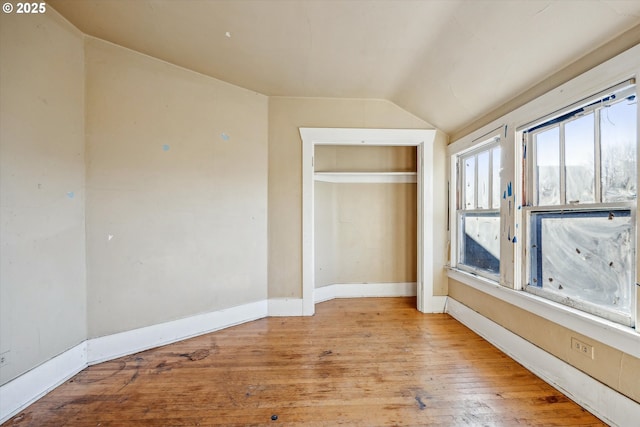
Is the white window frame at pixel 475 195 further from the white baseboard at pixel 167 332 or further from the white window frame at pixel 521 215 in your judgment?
the white baseboard at pixel 167 332

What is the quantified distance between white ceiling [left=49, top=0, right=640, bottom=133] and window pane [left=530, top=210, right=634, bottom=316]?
3.37 ft

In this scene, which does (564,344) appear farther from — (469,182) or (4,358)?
(4,358)

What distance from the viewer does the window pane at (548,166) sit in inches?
76.5

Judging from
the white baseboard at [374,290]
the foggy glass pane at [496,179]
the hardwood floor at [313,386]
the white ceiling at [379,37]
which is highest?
the white ceiling at [379,37]

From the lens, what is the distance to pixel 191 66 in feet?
8.33

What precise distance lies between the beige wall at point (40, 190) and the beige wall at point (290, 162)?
5.48 ft

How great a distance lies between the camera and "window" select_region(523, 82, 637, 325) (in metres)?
1.51

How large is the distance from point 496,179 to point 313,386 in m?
2.39

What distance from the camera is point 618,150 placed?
1.54 meters

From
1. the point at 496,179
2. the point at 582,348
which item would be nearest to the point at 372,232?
the point at 496,179

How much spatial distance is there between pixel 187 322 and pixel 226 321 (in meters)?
0.38

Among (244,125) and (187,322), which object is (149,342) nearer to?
(187,322)

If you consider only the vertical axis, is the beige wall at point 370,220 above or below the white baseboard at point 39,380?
above

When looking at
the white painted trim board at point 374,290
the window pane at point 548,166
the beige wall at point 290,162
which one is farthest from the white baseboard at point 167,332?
the window pane at point 548,166
